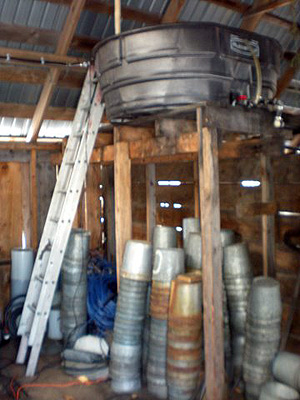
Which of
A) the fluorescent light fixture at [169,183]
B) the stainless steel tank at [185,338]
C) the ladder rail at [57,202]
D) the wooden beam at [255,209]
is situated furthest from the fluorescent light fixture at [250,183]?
the ladder rail at [57,202]

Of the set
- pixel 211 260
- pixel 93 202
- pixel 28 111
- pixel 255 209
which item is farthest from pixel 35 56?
pixel 211 260

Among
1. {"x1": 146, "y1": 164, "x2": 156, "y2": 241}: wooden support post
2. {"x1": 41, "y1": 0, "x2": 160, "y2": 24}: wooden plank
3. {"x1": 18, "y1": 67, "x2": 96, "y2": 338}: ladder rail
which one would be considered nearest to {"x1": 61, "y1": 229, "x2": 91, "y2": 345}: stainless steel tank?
{"x1": 18, "y1": 67, "x2": 96, "y2": 338}: ladder rail

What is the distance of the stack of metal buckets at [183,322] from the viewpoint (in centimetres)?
301

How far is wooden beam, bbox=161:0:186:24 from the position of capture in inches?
161

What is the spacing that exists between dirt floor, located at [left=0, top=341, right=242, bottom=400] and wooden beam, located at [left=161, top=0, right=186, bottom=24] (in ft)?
10.2

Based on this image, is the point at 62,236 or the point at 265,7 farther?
the point at 265,7

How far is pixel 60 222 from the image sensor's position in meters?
3.70

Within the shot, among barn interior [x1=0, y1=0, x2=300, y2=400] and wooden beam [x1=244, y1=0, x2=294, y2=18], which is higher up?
wooden beam [x1=244, y1=0, x2=294, y2=18]

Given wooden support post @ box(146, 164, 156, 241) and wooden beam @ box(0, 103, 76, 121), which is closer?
wooden beam @ box(0, 103, 76, 121)

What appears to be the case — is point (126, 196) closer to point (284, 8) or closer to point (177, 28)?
point (177, 28)

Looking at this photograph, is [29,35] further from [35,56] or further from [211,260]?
[211,260]

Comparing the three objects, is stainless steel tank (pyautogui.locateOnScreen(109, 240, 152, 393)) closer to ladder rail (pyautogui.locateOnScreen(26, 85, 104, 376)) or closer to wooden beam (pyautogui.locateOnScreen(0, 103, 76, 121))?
ladder rail (pyautogui.locateOnScreen(26, 85, 104, 376))

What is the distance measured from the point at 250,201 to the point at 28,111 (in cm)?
232

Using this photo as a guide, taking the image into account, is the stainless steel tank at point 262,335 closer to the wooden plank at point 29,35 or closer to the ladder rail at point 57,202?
the ladder rail at point 57,202
